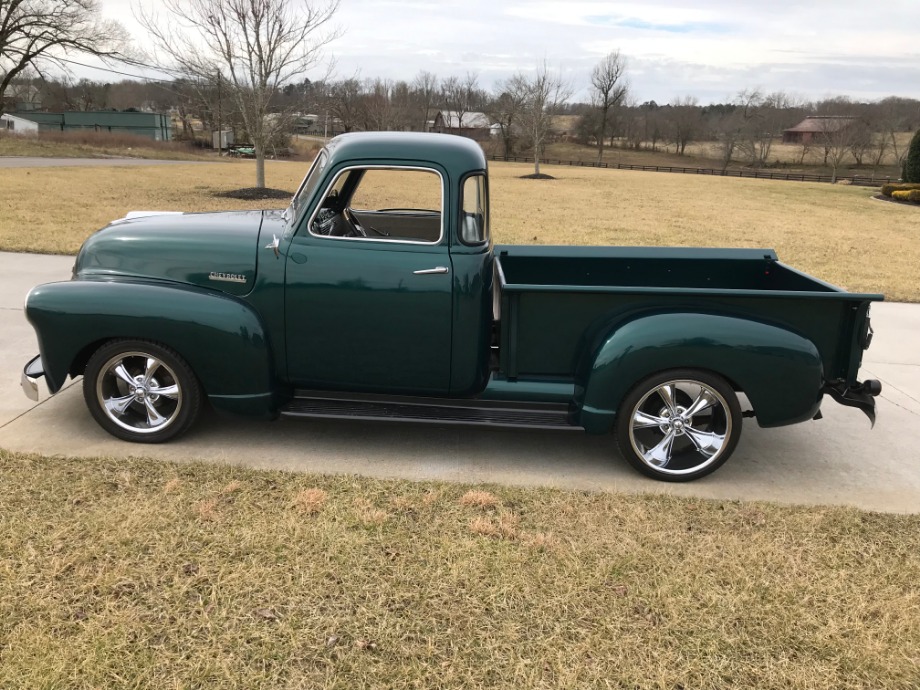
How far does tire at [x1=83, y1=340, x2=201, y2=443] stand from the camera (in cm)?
392

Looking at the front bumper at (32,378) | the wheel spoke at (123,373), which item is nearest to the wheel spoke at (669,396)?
the wheel spoke at (123,373)

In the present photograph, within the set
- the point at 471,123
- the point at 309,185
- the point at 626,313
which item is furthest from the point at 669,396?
the point at 471,123

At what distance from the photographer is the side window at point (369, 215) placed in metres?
3.99

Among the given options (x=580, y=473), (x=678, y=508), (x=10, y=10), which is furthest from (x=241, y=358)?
(x=10, y=10)

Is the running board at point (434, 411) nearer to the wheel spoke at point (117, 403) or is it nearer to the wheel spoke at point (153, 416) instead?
the wheel spoke at point (153, 416)

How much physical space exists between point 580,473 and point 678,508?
0.60m

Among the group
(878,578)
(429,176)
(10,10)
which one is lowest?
(878,578)

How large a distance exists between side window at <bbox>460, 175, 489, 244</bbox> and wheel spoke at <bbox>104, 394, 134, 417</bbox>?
2.16 metres

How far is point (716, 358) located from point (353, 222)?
2.44 metres

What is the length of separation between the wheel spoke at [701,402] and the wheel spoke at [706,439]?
100 millimetres

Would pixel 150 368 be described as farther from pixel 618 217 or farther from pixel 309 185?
pixel 618 217

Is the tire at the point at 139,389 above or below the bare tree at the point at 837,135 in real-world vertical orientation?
below

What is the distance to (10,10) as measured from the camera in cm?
4312

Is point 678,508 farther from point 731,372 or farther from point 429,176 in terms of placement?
point 429,176
